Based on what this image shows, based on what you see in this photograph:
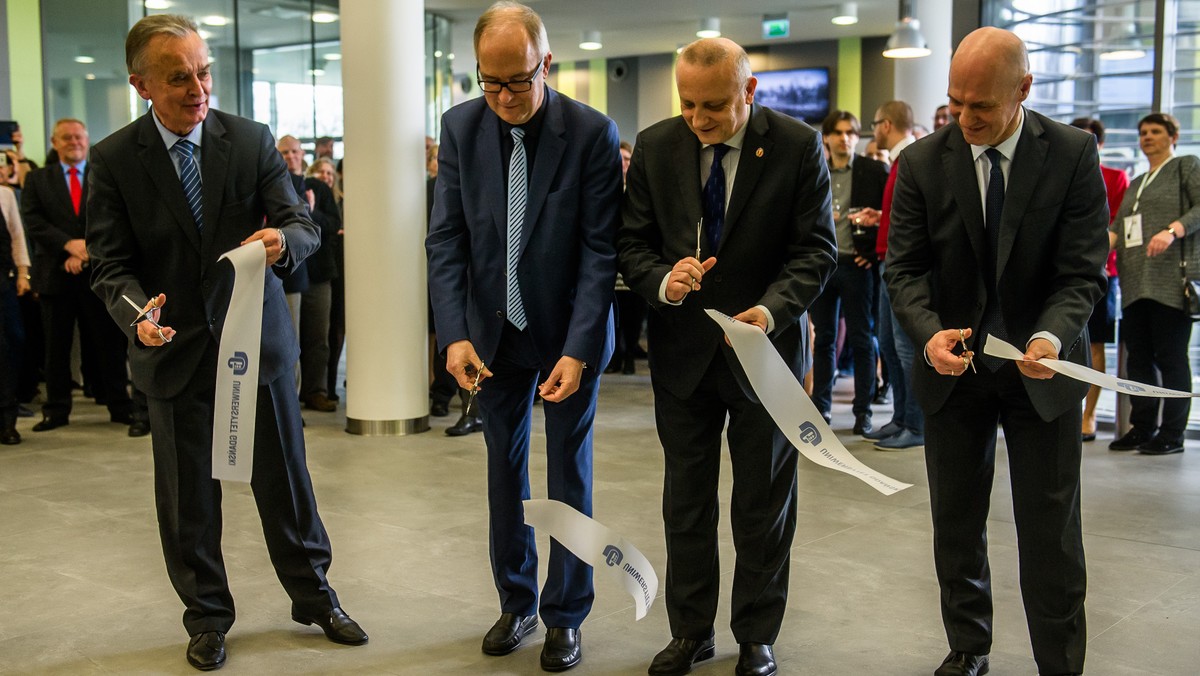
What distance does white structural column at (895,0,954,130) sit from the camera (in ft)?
33.1

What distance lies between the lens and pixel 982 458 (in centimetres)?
298

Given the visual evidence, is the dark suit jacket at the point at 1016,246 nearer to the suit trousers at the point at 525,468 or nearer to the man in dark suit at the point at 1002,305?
the man in dark suit at the point at 1002,305

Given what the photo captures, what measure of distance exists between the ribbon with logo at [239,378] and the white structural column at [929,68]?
792cm

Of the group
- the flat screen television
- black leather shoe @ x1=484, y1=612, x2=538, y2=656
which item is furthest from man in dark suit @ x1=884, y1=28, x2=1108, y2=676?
the flat screen television

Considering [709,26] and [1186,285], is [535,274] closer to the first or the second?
[1186,285]

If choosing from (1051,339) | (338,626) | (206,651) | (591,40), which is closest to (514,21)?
(1051,339)

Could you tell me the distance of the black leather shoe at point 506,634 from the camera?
10.9 ft

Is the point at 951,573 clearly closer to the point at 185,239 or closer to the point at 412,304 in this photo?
the point at 185,239

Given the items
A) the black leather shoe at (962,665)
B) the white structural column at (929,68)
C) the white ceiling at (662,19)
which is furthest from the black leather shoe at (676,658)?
the white ceiling at (662,19)

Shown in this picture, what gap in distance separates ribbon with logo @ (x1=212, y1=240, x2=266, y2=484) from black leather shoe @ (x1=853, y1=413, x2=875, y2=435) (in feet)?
14.7

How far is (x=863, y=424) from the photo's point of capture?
685 cm

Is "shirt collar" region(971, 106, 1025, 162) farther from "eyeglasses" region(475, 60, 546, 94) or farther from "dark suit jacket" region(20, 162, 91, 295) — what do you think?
"dark suit jacket" region(20, 162, 91, 295)

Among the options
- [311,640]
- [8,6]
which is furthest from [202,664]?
[8,6]

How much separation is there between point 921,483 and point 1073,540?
2.72 m
